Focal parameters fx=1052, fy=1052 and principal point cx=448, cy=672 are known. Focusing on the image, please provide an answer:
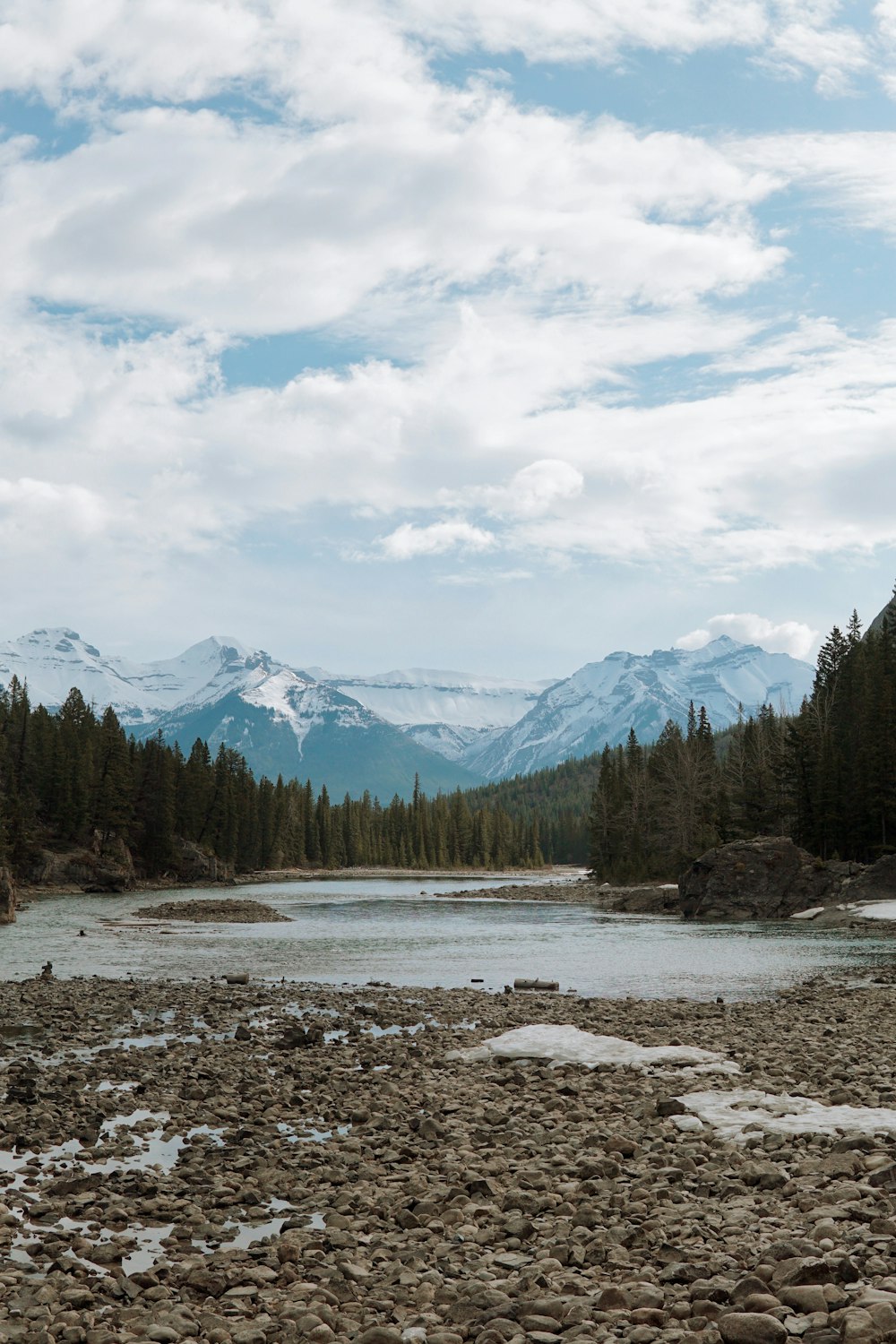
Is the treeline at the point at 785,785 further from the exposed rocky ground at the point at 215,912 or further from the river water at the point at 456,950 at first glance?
the exposed rocky ground at the point at 215,912

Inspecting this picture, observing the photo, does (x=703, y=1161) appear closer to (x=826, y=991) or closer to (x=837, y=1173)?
(x=837, y=1173)

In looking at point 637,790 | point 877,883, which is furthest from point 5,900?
point 637,790

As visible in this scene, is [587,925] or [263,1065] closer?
[263,1065]

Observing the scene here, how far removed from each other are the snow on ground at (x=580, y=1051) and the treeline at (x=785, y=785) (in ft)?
202

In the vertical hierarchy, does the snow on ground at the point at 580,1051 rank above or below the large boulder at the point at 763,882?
above

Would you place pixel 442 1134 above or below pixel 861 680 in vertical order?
below

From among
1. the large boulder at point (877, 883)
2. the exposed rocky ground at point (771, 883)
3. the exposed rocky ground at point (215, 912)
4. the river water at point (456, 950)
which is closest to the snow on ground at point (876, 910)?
the large boulder at point (877, 883)

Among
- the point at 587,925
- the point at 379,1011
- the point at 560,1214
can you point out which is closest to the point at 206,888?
the point at 587,925

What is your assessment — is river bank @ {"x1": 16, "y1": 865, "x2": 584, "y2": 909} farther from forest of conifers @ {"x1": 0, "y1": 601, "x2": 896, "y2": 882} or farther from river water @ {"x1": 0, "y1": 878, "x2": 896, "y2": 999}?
river water @ {"x1": 0, "y1": 878, "x2": 896, "y2": 999}

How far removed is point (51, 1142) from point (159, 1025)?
10487 millimetres

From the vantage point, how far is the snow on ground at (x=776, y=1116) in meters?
12.7

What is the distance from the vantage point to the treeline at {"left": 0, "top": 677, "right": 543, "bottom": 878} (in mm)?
107000

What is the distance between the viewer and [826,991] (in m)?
29.9

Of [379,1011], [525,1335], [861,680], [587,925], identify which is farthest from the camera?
[861,680]
